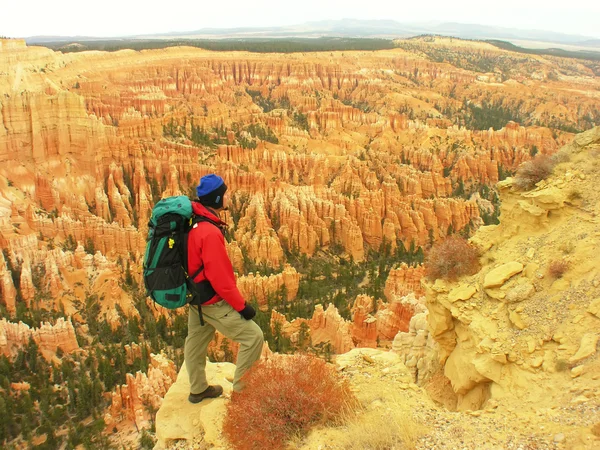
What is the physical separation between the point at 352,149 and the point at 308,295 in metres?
26.3

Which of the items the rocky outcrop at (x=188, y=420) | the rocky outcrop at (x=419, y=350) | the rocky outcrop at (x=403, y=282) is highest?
the rocky outcrop at (x=188, y=420)

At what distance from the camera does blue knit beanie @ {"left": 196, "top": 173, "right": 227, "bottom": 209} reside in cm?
460

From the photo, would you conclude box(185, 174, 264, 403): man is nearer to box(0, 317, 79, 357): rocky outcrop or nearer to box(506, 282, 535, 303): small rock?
box(506, 282, 535, 303): small rock

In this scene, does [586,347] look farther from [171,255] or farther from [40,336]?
[40,336]

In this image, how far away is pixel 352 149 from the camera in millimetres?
46938

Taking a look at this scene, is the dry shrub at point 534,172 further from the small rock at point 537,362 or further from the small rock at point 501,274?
the small rock at point 537,362

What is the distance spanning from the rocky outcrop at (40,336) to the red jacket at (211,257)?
52.0ft

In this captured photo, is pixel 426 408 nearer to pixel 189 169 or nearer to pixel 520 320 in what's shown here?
pixel 520 320

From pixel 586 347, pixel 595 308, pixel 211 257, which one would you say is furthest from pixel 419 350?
pixel 211 257

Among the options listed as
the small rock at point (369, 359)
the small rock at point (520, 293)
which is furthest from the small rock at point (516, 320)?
the small rock at point (369, 359)

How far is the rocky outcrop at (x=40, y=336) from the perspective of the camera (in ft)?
56.6

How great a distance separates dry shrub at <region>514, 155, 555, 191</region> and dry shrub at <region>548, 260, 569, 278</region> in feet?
7.15

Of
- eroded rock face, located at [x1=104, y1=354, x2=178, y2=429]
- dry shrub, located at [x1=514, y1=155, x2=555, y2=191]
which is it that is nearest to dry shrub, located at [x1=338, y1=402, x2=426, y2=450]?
dry shrub, located at [x1=514, y1=155, x2=555, y2=191]

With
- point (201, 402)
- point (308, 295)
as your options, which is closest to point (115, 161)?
point (308, 295)
